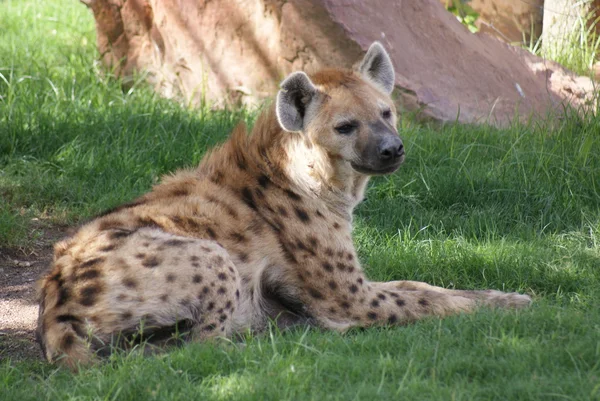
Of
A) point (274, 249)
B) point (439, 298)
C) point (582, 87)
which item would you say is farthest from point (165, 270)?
point (582, 87)

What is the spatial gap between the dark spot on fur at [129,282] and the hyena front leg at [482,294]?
46.6 inches

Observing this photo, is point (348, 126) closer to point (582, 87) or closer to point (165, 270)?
point (165, 270)

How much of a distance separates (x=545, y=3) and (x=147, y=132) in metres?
3.85

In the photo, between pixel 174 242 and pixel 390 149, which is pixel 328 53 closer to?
pixel 390 149

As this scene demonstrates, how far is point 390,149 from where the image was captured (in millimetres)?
3895

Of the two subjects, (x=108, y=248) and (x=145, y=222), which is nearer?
(x=108, y=248)

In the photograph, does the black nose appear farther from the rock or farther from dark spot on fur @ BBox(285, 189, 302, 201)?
the rock

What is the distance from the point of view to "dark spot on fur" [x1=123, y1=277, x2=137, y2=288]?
3385 mm

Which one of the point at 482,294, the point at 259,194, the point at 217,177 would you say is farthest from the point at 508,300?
the point at 217,177

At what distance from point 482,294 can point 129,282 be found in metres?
1.65

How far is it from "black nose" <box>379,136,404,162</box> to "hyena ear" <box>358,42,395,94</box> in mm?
596

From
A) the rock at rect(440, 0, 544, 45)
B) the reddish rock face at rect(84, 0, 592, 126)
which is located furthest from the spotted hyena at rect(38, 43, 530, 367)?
the rock at rect(440, 0, 544, 45)

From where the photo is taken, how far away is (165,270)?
346cm

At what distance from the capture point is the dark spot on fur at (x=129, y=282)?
338cm
